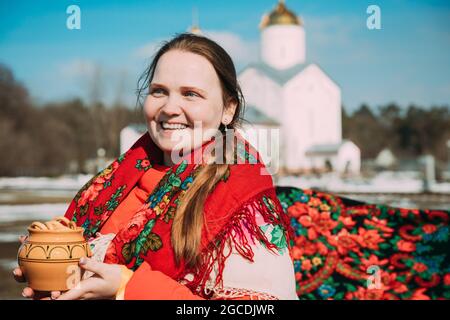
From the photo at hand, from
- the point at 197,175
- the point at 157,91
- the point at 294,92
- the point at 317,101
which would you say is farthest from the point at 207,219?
the point at 317,101

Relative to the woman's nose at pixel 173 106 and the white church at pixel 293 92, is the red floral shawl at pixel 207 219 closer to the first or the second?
the woman's nose at pixel 173 106

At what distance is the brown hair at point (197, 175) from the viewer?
1367mm

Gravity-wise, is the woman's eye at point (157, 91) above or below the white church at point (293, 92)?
below

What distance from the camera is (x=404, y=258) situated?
9.48 feet

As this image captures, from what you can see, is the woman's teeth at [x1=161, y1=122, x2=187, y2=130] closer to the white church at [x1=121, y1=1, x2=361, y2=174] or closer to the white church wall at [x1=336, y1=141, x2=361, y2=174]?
the white church wall at [x1=336, y1=141, x2=361, y2=174]

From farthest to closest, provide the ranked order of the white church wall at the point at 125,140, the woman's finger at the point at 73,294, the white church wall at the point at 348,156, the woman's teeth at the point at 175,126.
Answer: the white church wall at the point at 348,156
the white church wall at the point at 125,140
the woman's teeth at the point at 175,126
the woman's finger at the point at 73,294

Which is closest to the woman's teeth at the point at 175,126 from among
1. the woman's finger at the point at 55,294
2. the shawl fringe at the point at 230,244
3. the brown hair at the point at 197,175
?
the brown hair at the point at 197,175

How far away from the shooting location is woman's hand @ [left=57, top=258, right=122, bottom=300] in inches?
45.7

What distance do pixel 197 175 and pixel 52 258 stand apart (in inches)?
17.4

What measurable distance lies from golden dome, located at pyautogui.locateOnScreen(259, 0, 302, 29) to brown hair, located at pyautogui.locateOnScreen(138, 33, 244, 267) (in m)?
41.4

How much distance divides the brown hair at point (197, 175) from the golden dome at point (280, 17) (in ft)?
136

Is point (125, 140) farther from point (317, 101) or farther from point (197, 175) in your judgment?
point (317, 101)

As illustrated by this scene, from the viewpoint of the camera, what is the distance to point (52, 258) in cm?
115

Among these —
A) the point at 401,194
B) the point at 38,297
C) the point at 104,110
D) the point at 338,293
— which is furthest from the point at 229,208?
the point at 104,110
